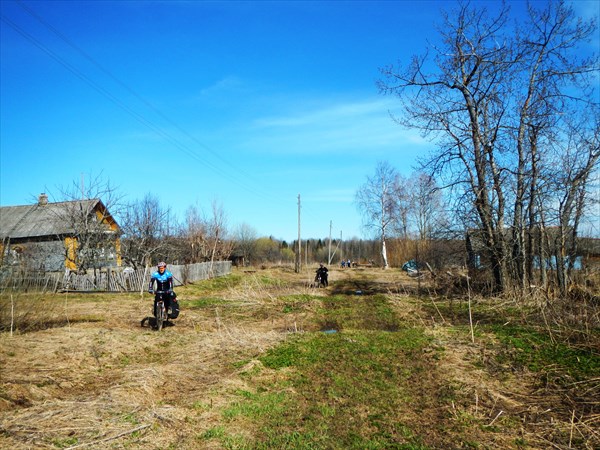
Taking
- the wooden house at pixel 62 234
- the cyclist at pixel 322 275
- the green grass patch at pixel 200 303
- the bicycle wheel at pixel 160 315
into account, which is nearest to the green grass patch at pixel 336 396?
the bicycle wheel at pixel 160 315

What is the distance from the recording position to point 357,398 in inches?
264

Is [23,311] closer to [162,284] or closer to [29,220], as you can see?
[162,284]

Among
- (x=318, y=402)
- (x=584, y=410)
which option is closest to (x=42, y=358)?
(x=318, y=402)

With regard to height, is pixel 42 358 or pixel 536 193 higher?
pixel 536 193

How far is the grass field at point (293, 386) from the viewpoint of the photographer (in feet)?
17.0

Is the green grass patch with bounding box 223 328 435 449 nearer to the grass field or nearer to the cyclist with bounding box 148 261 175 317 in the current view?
the grass field

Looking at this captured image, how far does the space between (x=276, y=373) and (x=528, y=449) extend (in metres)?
4.28

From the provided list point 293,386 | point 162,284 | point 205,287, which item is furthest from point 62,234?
point 293,386

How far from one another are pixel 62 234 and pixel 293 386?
30014 mm

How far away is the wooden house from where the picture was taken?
85.6 feet

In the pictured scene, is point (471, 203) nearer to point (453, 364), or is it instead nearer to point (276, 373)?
point (453, 364)

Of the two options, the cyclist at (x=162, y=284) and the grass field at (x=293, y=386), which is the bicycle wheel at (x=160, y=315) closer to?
the cyclist at (x=162, y=284)

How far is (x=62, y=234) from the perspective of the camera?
31969 mm

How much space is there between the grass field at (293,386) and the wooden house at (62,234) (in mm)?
5927
